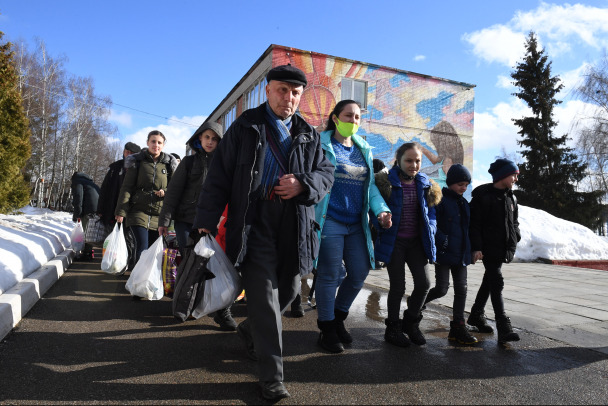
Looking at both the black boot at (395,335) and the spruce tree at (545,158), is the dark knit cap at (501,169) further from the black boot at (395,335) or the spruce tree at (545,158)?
the spruce tree at (545,158)

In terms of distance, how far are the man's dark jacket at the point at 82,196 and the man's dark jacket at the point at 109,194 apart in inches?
61.4

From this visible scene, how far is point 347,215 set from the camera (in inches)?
135

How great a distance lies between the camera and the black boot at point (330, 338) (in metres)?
3.33

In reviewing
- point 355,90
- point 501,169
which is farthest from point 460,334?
point 355,90

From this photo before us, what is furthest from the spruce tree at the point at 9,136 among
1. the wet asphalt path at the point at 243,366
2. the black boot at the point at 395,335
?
the black boot at the point at 395,335

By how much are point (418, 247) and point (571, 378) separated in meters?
1.42

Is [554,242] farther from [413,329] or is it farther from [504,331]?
[413,329]

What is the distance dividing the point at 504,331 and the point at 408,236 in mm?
1241

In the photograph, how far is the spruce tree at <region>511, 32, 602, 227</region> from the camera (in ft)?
88.6

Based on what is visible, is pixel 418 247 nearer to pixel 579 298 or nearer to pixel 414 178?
pixel 414 178

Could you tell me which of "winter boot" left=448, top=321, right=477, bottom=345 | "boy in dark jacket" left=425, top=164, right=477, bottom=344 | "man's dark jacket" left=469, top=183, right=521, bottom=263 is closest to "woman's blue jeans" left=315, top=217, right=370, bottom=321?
"boy in dark jacket" left=425, top=164, right=477, bottom=344

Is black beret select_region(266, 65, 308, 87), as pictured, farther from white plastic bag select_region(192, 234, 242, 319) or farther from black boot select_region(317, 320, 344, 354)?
black boot select_region(317, 320, 344, 354)

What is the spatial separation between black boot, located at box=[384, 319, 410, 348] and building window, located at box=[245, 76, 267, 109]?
65.7 feet

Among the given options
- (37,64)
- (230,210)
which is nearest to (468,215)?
(230,210)
